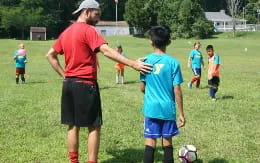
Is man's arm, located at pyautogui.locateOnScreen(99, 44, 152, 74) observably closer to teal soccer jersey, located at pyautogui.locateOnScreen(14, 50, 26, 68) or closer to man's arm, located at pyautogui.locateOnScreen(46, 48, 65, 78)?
man's arm, located at pyautogui.locateOnScreen(46, 48, 65, 78)

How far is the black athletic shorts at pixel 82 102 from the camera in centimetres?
542

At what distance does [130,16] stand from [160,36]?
74.0m

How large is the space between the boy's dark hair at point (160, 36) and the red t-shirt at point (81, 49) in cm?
62

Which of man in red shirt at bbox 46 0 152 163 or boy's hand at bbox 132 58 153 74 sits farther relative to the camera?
man in red shirt at bbox 46 0 152 163

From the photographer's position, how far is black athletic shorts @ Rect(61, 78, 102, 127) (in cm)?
542

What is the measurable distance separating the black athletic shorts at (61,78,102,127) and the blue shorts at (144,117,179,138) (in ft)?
2.20

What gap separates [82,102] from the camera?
543cm

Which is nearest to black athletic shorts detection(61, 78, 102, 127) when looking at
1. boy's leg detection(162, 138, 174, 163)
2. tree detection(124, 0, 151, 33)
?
boy's leg detection(162, 138, 174, 163)

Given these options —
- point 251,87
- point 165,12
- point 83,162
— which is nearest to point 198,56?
point 251,87

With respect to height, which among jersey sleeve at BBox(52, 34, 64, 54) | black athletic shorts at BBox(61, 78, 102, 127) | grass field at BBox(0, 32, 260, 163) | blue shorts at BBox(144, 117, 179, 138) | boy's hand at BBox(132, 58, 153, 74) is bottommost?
grass field at BBox(0, 32, 260, 163)

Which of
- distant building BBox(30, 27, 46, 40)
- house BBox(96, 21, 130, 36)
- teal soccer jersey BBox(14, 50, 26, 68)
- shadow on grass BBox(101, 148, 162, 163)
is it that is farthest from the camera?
house BBox(96, 21, 130, 36)

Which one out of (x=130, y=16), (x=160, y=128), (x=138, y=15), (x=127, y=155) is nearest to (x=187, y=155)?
(x=160, y=128)

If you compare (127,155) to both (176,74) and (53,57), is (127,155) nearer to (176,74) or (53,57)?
(53,57)

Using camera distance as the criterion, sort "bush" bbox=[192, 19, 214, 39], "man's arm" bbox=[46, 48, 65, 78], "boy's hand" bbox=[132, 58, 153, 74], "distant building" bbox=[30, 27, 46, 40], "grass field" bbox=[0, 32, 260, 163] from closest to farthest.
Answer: "boy's hand" bbox=[132, 58, 153, 74]
"man's arm" bbox=[46, 48, 65, 78]
"grass field" bbox=[0, 32, 260, 163]
"bush" bbox=[192, 19, 214, 39]
"distant building" bbox=[30, 27, 46, 40]
